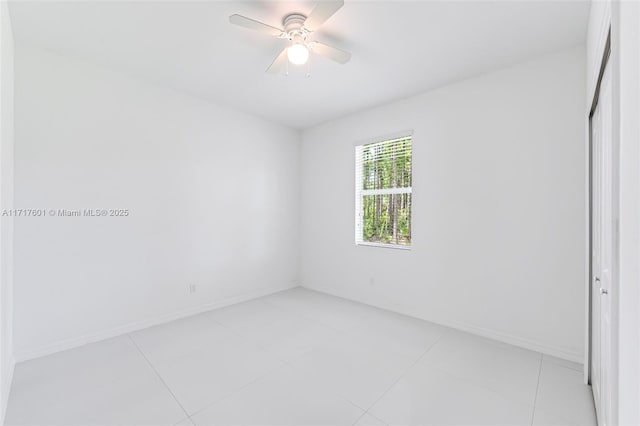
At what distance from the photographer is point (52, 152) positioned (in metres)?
2.63

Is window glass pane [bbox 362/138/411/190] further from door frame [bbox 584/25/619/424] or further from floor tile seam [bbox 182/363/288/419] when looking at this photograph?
floor tile seam [bbox 182/363/288/419]

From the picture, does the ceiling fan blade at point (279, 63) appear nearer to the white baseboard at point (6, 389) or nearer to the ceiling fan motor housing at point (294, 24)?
the ceiling fan motor housing at point (294, 24)

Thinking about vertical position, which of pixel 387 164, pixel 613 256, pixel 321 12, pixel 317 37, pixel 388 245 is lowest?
pixel 388 245

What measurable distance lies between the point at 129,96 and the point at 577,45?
440 centimetres

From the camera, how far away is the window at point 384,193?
372 centimetres

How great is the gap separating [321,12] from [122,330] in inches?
139

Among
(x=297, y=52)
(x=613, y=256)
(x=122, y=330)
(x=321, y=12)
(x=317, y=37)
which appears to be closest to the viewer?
(x=613, y=256)

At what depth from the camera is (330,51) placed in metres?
2.29

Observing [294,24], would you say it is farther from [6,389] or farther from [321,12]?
[6,389]

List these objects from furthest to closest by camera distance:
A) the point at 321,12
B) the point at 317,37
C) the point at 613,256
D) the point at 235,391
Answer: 1. the point at 317,37
2. the point at 235,391
3. the point at 321,12
4. the point at 613,256

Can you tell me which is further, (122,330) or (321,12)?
(122,330)

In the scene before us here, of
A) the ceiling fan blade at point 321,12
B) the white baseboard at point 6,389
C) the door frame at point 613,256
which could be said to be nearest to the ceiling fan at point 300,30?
the ceiling fan blade at point 321,12

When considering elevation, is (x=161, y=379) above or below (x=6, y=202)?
below

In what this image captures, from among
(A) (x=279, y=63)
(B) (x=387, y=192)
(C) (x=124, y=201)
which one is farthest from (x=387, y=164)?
(C) (x=124, y=201)
